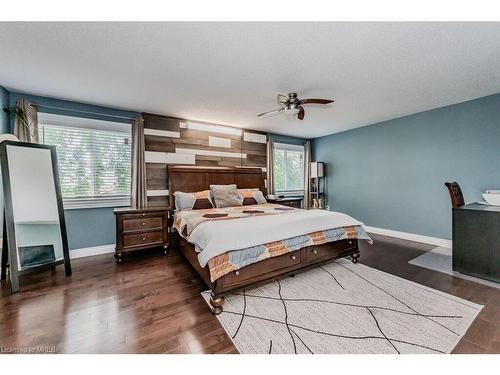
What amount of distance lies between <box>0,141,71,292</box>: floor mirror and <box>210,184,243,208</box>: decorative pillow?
2.20 m

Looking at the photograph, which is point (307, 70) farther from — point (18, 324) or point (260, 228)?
point (18, 324)

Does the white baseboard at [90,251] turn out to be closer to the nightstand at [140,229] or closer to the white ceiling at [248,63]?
the nightstand at [140,229]

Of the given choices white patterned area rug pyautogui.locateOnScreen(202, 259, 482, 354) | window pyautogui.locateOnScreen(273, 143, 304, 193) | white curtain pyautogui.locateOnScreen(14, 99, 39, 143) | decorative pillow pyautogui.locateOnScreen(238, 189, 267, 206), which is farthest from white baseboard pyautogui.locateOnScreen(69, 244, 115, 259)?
window pyautogui.locateOnScreen(273, 143, 304, 193)

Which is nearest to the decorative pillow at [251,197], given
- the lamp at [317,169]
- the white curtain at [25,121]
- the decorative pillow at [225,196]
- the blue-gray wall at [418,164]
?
the decorative pillow at [225,196]

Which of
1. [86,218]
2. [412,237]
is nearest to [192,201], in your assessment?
[86,218]

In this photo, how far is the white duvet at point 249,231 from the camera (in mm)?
1985

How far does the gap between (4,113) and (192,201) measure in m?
2.82

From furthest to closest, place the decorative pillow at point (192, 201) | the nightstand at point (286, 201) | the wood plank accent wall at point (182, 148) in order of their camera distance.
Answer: the nightstand at point (286, 201) → the wood plank accent wall at point (182, 148) → the decorative pillow at point (192, 201)

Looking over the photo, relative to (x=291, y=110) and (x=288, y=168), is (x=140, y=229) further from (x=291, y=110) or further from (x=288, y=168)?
(x=288, y=168)

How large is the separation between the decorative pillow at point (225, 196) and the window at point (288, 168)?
1.85m

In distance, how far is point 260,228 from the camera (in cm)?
225

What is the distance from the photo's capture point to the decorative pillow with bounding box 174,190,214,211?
3.64 m
